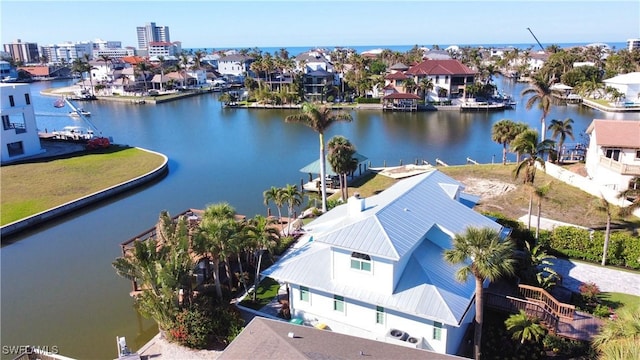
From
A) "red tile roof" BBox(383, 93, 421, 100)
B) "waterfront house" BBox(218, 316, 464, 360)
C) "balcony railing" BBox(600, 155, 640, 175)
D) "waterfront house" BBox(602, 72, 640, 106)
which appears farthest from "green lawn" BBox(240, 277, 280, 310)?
"waterfront house" BBox(602, 72, 640, 106)

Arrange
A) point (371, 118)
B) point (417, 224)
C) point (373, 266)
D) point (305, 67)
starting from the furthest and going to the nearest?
point (305, 67) → point (371, 118) → point (417, 224) → point (373, 266)

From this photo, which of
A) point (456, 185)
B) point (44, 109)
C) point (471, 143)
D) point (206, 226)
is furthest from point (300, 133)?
point (44, 109)

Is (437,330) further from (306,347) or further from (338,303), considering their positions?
(306,347)

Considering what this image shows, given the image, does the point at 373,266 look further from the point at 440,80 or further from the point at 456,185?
the point at 440,80

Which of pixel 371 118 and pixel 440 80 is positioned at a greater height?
pixel 440 80

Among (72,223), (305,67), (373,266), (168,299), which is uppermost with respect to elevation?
(305,67)

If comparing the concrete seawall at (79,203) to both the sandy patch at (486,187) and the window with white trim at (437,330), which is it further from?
the window with white trim at (437,330)

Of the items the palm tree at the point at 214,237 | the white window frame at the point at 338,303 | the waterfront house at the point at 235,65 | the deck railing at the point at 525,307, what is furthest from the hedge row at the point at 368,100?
the white window frame at the point at 338,303
